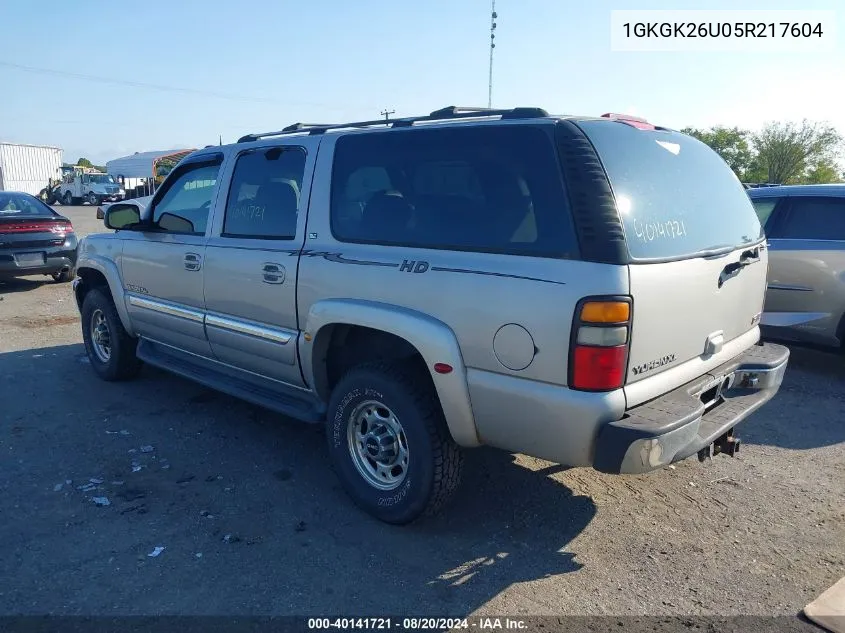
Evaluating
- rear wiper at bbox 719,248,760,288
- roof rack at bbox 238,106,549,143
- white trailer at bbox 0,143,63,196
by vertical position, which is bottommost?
rear wiper at bbox 719,248,760,288

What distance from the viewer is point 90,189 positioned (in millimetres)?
38656

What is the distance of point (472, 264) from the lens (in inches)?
116

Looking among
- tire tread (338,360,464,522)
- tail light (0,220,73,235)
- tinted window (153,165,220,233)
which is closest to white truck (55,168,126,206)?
tail light (0,220,73,235)

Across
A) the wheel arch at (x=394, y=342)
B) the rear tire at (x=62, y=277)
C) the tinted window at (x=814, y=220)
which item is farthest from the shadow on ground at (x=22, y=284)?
the tinted window at (x=814, y=220)

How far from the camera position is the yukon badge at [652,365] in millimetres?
2759

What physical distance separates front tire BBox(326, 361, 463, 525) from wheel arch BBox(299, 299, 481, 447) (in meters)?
0.13

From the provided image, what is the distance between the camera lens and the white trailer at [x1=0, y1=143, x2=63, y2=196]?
3900cm

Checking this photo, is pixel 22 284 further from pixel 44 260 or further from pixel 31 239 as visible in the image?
pixel 31 239

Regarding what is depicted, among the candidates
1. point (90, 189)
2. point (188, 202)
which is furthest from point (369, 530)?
point (90, 189)

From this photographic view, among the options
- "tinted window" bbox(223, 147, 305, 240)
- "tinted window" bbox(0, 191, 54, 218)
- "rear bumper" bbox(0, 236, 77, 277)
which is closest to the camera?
"tinted window" bbox(223, 147, 305, 240)

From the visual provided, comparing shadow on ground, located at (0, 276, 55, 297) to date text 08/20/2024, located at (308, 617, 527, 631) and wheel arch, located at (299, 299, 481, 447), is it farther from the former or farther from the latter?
date text 08/20/2024, located at (308, 617, 527, 631)

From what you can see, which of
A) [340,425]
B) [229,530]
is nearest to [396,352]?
[340,425]

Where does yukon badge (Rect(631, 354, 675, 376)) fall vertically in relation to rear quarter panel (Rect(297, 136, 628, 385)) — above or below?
below

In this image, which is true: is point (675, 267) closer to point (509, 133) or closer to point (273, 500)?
point (509, 133)
